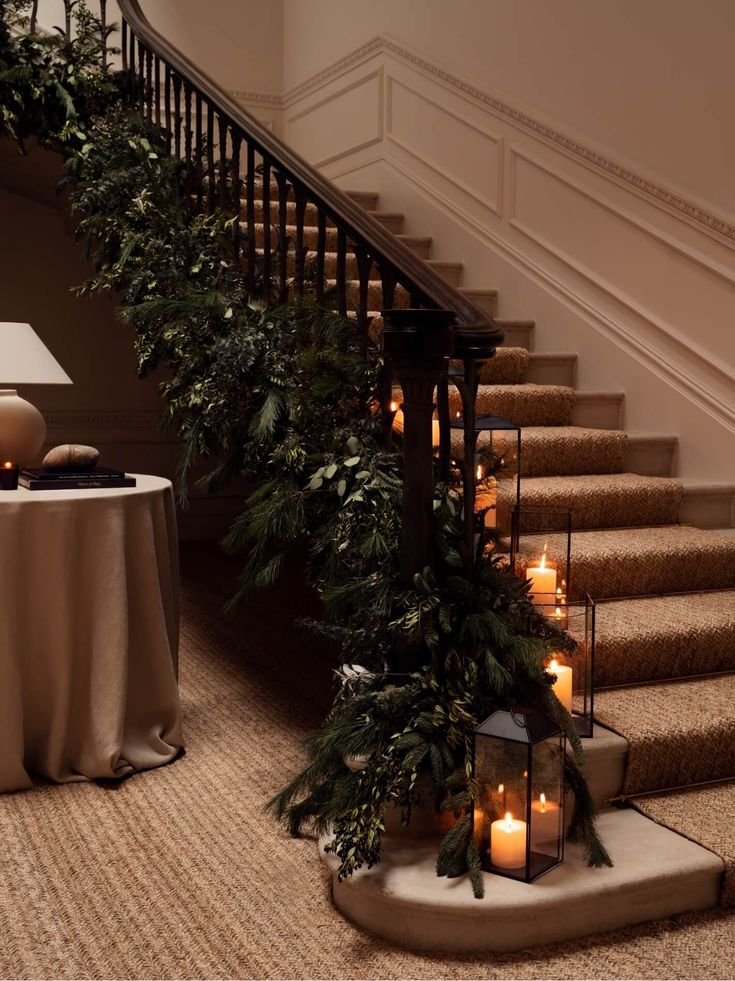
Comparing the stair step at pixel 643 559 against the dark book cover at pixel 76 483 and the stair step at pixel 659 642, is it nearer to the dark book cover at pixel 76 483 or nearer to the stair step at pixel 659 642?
the stair step at pixel 659 642

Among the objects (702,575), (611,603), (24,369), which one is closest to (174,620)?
(24,369)

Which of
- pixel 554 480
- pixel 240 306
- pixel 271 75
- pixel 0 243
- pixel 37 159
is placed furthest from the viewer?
pixel 271 75

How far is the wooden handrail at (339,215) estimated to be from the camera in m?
2.46

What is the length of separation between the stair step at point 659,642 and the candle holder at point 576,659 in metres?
0.29

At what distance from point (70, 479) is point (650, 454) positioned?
2.20 m

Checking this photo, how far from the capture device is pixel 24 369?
289 cm

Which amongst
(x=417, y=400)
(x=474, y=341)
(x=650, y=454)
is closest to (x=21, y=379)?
(x=417, y=400)

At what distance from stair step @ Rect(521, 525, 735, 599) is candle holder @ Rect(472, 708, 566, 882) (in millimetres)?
959

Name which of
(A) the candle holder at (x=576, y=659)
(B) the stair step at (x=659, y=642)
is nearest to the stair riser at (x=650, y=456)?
(B) the stair step at (x=659, y=642)

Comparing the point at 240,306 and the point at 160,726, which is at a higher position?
the point at 240,306

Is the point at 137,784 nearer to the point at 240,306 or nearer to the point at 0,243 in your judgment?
the point at 240,306

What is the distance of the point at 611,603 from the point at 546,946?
1290 millimetres

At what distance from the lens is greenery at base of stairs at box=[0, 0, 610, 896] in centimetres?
222

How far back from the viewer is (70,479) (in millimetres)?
2881
